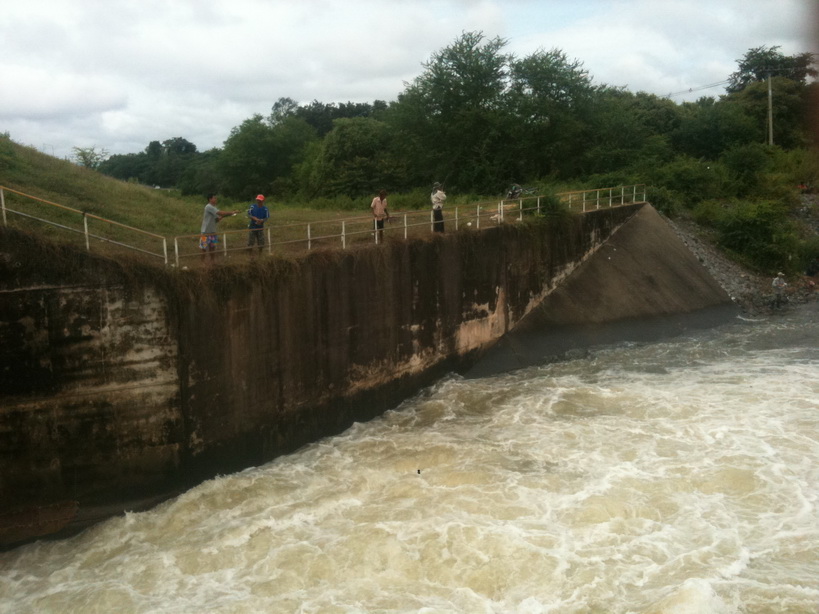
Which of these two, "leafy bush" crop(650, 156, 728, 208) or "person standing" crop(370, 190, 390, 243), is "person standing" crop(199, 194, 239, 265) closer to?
"person standing" crop(370, 190, 390, 243)

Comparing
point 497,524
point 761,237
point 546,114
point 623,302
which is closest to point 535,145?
point 546,114

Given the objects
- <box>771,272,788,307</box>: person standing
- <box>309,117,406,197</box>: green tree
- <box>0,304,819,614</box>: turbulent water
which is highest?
<box>309,117,406,197</box>: green tree

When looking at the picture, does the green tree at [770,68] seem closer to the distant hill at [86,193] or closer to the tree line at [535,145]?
the tree line at [535,145]

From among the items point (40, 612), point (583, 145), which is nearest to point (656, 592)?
point (40, 612)

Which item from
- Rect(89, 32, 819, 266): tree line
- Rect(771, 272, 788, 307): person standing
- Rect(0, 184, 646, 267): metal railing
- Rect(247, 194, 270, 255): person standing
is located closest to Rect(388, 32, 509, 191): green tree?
Rect(89, 32, 819, 266): tree line

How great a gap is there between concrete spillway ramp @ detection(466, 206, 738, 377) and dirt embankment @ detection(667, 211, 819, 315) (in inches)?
23.7

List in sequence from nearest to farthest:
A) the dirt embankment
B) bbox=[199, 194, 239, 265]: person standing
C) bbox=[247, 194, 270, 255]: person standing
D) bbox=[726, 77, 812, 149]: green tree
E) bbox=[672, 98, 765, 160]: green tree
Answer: bbox=[199, 194, 239, 265]: person standing < bbox=[247, 194, 270, 255]: person standing < the dirt embankment < bbox=[726, 77, 812, 149]: green tree < bbox=[672, 98, 765, 160]: green tree

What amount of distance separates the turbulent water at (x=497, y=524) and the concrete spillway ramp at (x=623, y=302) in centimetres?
417

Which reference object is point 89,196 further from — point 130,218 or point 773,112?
point 773,112

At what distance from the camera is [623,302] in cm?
2186

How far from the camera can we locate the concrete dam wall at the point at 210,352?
1097cm

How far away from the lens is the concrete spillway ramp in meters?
19.8

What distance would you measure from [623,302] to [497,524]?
510 inches

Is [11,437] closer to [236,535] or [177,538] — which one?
[177,538]
